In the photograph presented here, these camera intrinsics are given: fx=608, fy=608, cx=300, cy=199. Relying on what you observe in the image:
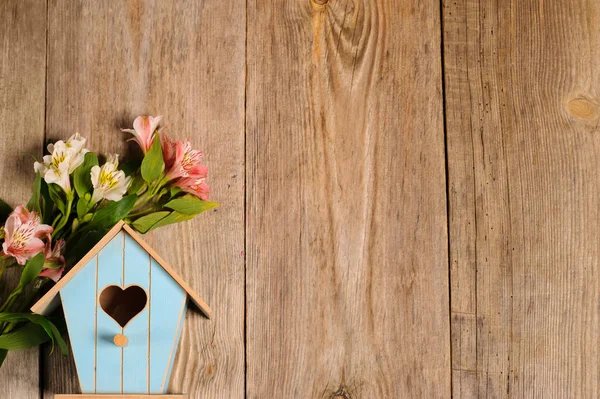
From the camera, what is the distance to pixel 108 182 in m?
0.89

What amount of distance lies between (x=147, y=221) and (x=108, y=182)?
0.09 metres

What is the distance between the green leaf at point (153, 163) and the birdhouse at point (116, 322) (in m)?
0.13

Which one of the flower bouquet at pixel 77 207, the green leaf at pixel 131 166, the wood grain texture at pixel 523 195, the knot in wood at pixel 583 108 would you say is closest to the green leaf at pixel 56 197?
the flower bouquet at pixel 77 207

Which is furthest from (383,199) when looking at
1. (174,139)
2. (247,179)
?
(174,139)

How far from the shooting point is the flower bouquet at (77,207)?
858mm

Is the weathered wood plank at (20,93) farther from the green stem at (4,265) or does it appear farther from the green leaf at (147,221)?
the green leaf at (147,221)

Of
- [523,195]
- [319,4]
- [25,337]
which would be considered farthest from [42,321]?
[523,195]

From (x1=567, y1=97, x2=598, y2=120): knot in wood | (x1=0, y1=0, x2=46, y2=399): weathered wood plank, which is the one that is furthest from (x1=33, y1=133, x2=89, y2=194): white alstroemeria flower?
(x1=567, y1=97, x2=598, y2=120): knot in wood

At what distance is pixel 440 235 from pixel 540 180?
0.20 metres

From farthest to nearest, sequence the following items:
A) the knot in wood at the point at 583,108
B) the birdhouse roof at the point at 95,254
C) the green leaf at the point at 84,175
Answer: the knot in wood at the point at 583,108
the green leaf at the point at 84,175
the birdhouse roof at the point at 95,254

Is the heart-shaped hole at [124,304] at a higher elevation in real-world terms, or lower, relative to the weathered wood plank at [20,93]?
lower

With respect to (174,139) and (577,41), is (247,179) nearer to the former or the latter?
(174,139)

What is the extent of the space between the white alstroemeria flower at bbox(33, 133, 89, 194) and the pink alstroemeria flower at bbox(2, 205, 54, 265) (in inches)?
2.4

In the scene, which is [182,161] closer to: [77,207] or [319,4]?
[77,207]
